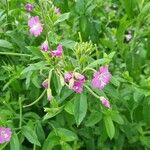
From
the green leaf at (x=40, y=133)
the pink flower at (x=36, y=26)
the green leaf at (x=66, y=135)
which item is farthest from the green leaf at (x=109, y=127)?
the pink flower at (x=36, y=26)

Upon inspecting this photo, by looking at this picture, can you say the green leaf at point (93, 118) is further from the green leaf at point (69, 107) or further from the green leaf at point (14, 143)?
the green leaf at point (14, 143)

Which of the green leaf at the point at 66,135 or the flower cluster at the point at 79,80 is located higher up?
the flower cluster at the point at 79,80

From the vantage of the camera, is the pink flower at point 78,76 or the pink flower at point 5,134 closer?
the pink flower at point 78,76

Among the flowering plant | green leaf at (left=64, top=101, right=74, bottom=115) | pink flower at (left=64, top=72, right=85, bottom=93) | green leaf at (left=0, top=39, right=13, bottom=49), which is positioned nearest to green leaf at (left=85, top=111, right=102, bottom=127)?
the flowering plant

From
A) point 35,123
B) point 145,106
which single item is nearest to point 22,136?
point 35,123

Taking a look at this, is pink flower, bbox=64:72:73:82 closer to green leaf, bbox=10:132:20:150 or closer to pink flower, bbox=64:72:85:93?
pink flower, bbox=64:72:85:93

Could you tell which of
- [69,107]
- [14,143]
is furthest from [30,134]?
[69,107]
